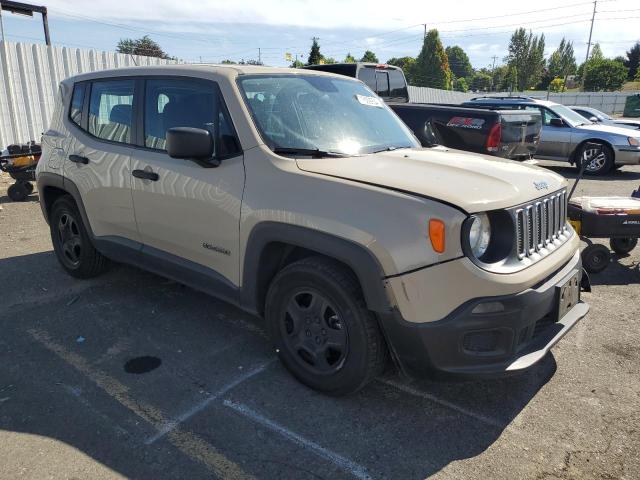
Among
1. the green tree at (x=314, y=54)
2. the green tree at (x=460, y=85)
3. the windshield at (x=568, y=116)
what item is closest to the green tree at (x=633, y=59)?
the green tree at (x=460, y=85)

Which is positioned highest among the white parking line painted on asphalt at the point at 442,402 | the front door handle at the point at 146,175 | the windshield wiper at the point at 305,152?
the windshield wiper at the point at 305,152

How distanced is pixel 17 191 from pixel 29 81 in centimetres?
353

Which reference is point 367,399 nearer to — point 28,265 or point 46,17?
point 28,265

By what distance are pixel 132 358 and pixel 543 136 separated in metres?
11.9

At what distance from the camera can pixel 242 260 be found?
337cm

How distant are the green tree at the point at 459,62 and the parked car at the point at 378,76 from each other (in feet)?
451

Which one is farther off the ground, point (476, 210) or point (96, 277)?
point (476, 210)

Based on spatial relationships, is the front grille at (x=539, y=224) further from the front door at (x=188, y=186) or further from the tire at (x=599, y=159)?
the tire at (x=599, y=159)

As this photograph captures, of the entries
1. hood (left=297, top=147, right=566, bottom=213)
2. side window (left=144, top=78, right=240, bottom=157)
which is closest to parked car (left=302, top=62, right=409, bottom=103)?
side window (left=144, top=78, right=240, bottom=157)

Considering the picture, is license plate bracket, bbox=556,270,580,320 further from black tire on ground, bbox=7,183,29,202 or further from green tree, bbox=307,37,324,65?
green tree, bbox=307,37,324,65

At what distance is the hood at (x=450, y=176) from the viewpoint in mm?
2703

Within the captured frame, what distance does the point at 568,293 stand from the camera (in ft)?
10.0

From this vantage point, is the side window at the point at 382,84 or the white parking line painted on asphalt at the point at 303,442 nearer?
the white parking line painted on asphalt at the point at 303,442

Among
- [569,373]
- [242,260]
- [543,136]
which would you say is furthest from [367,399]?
[543,136]
